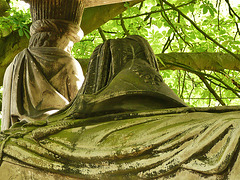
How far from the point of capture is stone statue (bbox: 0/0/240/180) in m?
1.43

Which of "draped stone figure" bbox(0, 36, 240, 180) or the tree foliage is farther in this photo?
the tree foliage

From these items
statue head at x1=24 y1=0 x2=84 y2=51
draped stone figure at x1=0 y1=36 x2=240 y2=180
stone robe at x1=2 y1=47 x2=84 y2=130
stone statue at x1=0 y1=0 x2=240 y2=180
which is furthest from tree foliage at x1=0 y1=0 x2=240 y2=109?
draped stone figure at x1=0 y1=36 x2=240 y2=180

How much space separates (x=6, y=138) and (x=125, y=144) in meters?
0.56

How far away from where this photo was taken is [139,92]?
2039mm

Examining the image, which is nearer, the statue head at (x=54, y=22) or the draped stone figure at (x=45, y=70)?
the draped stone figure at (x=45, y=70)

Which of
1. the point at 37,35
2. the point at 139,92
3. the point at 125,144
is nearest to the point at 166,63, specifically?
the point at 37,35

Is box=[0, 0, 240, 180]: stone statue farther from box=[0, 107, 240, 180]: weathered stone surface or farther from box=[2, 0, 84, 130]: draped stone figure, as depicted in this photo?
box=[2, 0, 84, 130]: draped stone figure

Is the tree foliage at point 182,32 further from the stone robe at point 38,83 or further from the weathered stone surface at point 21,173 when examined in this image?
the weathered stone surface at point 21,173

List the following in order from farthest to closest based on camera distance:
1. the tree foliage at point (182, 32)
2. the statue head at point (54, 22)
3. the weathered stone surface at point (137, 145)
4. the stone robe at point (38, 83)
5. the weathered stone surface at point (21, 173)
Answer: the tree foliage at point (182, 32) → the statue head at point (54, 22) → the stone robe at point (38, 83) → the weathered stone surface at point (21, 173) → the weathered stone surface at point (137, 145)

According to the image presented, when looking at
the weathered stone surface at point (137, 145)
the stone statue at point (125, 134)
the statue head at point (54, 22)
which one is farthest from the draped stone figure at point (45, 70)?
the weathered stone surface at point (137, 145)

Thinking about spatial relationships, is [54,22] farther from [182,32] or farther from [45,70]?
[182,32]

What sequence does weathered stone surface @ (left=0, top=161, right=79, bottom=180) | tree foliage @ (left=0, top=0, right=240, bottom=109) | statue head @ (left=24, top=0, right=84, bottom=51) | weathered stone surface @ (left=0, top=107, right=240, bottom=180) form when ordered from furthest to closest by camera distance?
1. tree foliage @ (left=0, top=0, right=240, bottom=109)
2. statue head @ (left=24, top=0, right=84, bottom=51)
3. weathered stone surface @ (left=0, top=161, right=79, bottom=180)
4. weathered stone surface @ (left=0, top=107, right=240, bottom=180)

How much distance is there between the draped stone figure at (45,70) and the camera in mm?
2834

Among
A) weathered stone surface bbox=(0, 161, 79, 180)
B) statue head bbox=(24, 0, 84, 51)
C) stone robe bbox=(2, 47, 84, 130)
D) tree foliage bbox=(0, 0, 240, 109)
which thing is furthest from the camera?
tree foliage bbox=(0, 0, 240, 109)
